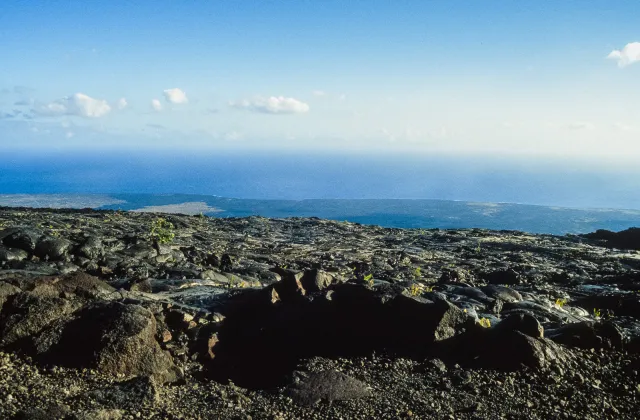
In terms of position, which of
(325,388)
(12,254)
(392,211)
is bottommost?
(392,211)

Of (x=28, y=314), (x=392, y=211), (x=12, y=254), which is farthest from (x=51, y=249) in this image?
(x=392, y=211)

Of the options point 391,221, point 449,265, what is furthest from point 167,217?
point 391,221

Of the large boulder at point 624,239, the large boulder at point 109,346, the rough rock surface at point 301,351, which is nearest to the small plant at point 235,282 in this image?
the rough rock surface at point 301,351

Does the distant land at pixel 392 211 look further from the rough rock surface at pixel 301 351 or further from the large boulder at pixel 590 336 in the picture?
the large boulder at pixel 590 336

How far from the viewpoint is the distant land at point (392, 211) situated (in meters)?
136

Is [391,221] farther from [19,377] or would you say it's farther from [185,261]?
[19,377]

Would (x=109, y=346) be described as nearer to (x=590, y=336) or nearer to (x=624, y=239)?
(x=590, y=336)

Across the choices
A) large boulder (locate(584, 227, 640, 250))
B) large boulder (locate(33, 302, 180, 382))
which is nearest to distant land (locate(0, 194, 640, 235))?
large boulder (locate(584, 227, 640, 250))

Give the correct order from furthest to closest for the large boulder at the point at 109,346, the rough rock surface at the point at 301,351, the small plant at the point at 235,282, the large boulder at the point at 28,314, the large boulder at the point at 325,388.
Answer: the small plant at the point at 235,282, the large boulder at the point at 28,314, the large boulder at the point at 109,346, the large boulder at the point at 325,388, the rough rock surface at the point at 301,351

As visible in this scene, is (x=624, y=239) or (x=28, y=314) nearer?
(x=28, y=314)

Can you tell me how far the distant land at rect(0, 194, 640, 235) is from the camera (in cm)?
13612

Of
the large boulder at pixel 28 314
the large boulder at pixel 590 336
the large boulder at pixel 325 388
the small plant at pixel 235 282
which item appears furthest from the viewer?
the small plant at pixel 235 282

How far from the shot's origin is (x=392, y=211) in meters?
166

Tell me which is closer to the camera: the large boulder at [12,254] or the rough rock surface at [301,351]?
the rough rock surface at [301,351]
